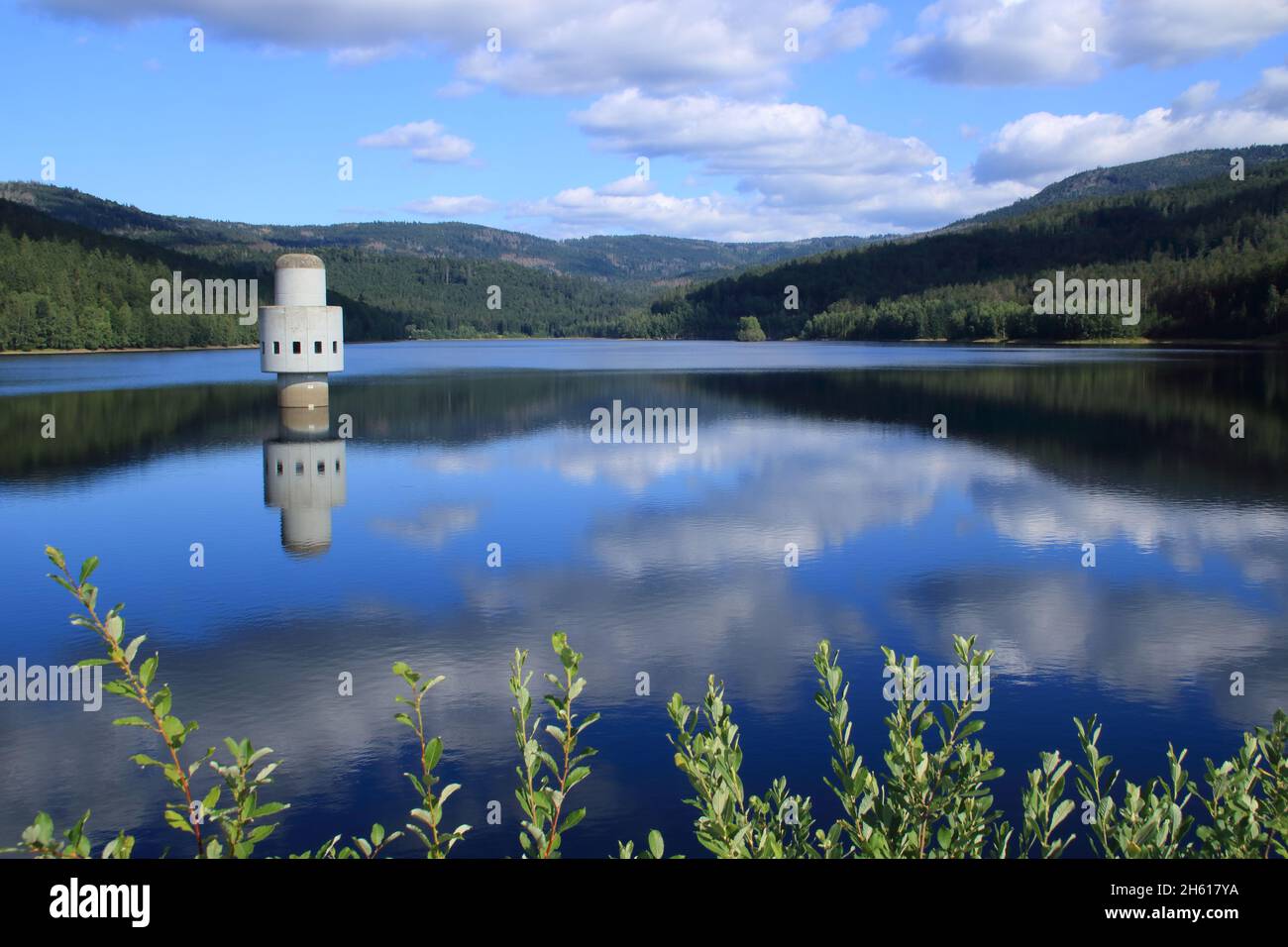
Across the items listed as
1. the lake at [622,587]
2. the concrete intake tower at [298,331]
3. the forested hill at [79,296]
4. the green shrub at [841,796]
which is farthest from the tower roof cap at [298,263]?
the forested hill at [79,296]

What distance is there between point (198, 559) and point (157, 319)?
142918 mm

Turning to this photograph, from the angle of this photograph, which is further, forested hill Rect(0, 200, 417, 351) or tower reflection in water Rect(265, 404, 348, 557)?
forested hill Rect(0, 200, 417, 351)

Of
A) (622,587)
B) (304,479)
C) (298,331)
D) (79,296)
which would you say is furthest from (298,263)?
(79,296)

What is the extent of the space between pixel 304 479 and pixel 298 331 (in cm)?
2112

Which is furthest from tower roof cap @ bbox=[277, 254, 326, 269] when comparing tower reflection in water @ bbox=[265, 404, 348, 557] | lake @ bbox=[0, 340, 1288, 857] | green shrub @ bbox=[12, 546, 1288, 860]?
green shrub @ bbox=[12, 546, 1288, 860]

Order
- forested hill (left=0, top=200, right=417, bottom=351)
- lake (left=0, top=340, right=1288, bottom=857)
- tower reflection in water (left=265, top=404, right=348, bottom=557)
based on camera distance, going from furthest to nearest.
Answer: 1. forested hill (left=0, top=200, right=417, bottom=351)
2. tower reflection in water (left=265, top=404, right=348, bottom=557)
3. lake (left=0, top=340, right=1288, bottom=857)

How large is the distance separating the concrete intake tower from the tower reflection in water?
3421mm

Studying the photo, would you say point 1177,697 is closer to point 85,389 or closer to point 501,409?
point 501,409

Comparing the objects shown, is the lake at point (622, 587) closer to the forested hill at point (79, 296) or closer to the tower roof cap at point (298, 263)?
the tower roof cap at point (298, 263)

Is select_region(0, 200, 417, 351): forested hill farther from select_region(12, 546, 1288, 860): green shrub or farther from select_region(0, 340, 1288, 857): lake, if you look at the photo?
select_region(12, 546, 1288, 860): green shrub

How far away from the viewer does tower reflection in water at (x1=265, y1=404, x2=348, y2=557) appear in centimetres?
2627

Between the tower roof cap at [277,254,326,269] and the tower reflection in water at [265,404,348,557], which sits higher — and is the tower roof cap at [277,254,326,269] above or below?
above

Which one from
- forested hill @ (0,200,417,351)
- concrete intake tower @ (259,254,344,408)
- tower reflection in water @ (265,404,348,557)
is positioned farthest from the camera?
forested hill @ (0,200,417,351)
